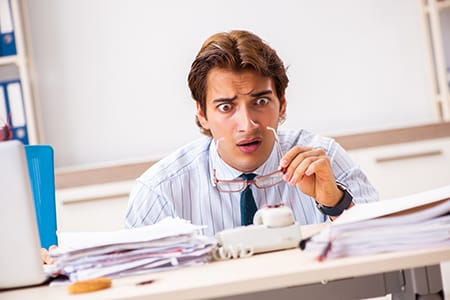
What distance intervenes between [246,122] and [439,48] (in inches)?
78.2

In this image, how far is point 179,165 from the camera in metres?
2.38

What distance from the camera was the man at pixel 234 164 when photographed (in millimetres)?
2234

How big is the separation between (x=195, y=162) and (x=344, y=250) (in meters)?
1.12

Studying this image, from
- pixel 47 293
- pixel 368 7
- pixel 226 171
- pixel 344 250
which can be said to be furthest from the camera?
pixel 368 7

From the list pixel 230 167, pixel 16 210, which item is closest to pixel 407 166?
pixel 230 167

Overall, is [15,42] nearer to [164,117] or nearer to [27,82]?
[27,82]

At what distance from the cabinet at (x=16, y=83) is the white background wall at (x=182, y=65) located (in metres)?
0.21

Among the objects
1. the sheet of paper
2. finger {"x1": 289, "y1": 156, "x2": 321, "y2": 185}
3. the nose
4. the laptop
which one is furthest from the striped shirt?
the laptop

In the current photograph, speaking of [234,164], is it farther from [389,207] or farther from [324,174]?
[389,207]

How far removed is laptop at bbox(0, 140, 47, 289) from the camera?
1.41 m

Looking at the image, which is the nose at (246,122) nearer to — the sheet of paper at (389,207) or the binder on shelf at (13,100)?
A: the sheet of paper at (389,207)

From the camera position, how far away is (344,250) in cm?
130

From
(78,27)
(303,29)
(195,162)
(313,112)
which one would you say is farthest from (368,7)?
(195,162)

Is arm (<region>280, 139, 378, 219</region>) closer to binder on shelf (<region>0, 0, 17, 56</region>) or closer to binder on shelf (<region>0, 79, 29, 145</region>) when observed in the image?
binder on shelf (<region>0, 79, 29, 145</region>)
